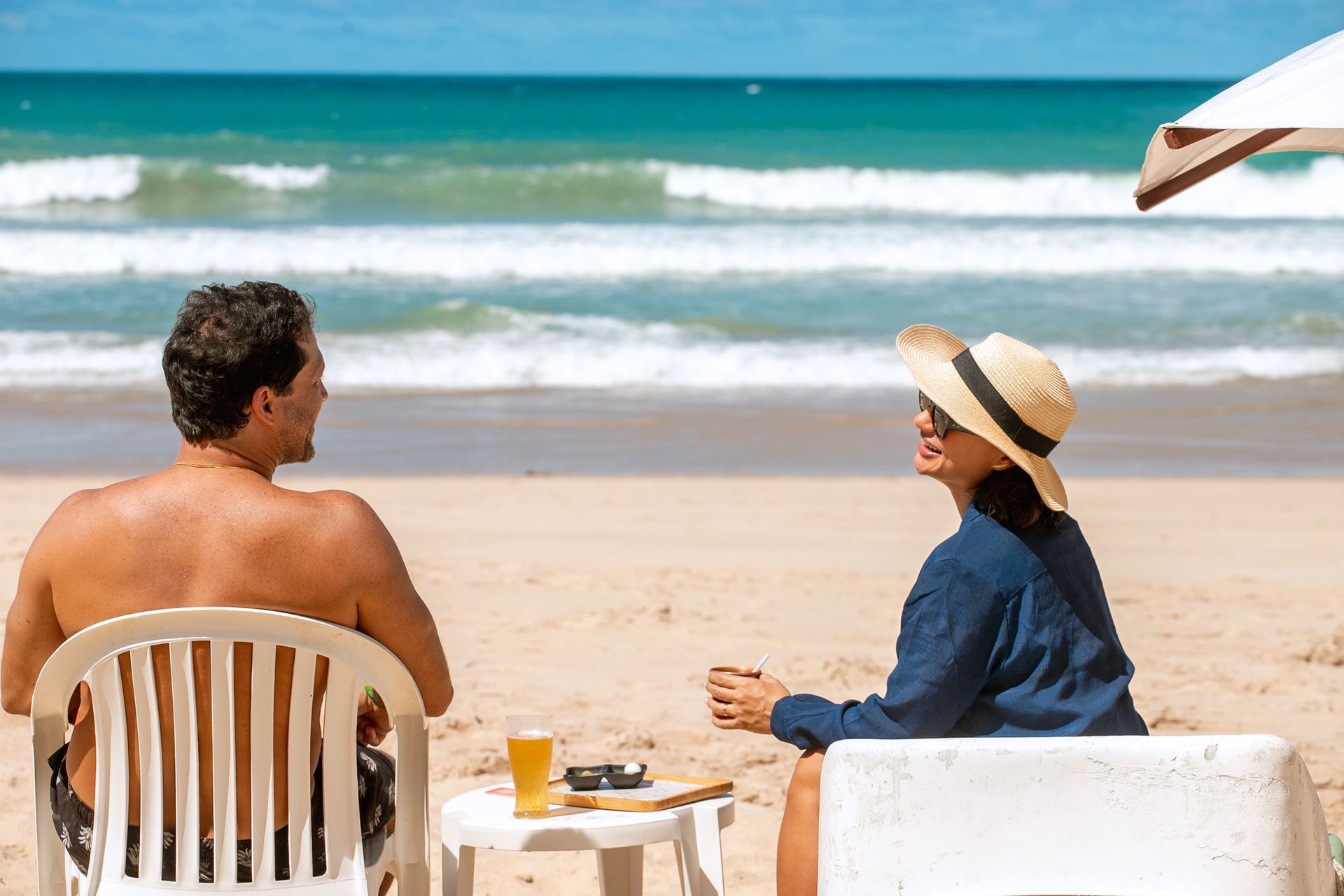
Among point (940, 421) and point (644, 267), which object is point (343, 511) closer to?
point (940, 421)

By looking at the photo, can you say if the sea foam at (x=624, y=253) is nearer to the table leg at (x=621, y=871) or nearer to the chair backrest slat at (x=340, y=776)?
the table leg at (x=621, y=871)

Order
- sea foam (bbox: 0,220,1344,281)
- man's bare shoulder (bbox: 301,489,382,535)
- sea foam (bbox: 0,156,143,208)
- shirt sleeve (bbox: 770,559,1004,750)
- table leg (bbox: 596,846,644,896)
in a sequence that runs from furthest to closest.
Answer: sea foam (bbox: 0,156,143,208), sea foam (bbox: 0,220,1344,281), table leg (bbox: 596,846,644,896), shirt sleeve (bbox: 770,559,1004,750), man's bare shoulder (bbox: 301,489,382,535)

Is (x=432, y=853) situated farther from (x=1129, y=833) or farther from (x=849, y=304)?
(x=849, y=304)

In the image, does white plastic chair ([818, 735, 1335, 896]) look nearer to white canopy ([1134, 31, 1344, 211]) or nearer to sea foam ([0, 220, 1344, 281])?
white canopy ([1134, 31, 1344, 211])

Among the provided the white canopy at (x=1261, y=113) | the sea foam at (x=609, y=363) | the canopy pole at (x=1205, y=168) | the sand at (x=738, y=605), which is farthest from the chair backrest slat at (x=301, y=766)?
the sea foam at (x=609, y=363)

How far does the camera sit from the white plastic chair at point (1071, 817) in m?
1.90

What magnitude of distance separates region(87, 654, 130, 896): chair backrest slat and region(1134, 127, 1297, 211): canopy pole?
8.36ft

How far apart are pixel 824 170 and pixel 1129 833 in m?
23.8

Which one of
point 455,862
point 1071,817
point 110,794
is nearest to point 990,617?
point 1071,817

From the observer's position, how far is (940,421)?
2.59 m

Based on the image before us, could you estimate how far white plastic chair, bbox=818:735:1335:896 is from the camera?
6.23 ft

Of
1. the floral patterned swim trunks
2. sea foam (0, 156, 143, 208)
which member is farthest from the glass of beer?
sea foam (0, 156, 143, 208)

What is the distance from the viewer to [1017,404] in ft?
8.26

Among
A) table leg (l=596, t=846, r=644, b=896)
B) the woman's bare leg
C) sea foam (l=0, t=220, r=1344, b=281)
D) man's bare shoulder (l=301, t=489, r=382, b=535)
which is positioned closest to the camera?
man's bare shoulder (l=301, t=489, r=382, b=535)
